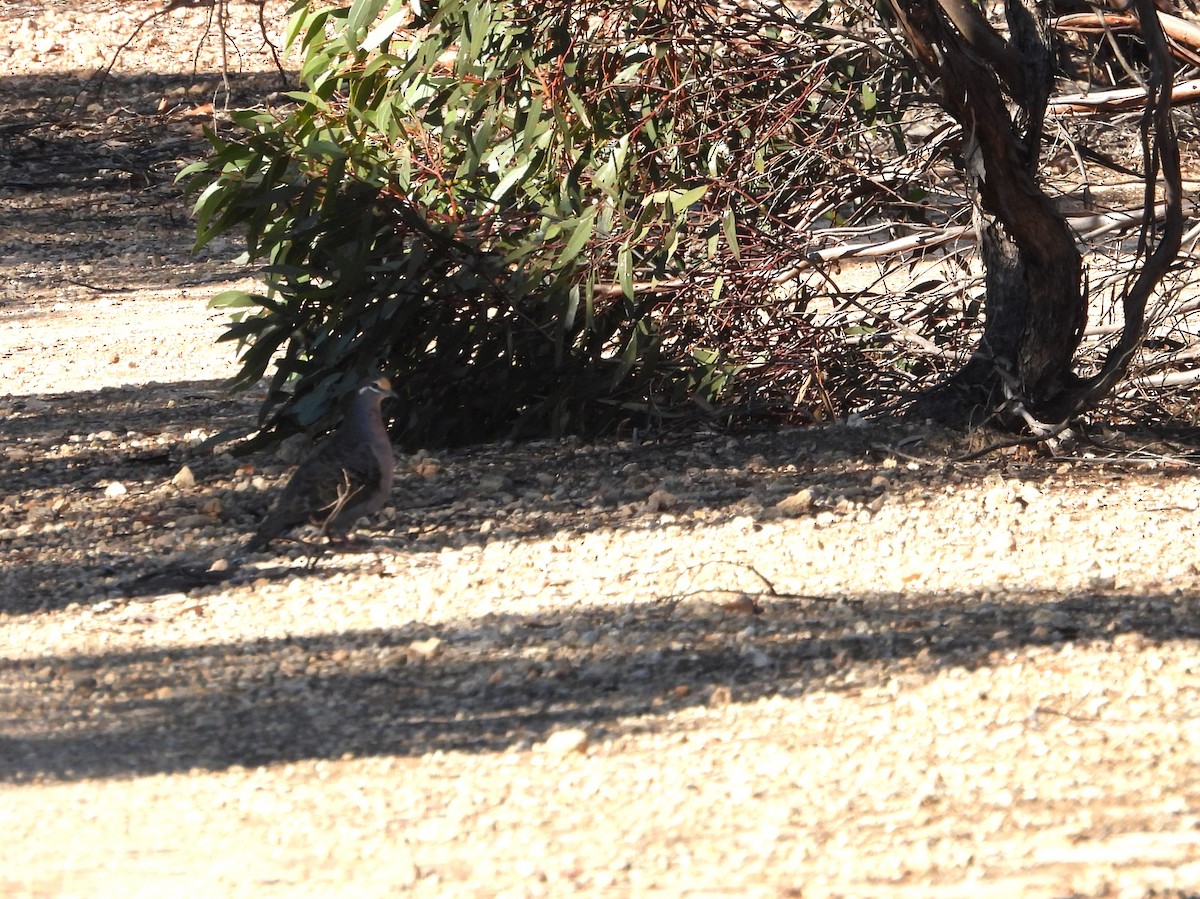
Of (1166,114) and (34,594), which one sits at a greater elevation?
(1166,114)

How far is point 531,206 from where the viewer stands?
6.83 m

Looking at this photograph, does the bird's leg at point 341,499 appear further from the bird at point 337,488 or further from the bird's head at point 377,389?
the bird's head at point 377,389

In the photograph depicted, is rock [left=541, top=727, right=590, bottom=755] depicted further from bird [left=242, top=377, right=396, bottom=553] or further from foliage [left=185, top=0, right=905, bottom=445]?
foliage [left=185, top=0, right=905, bottom=445]

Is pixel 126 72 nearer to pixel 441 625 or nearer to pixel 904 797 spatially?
pixel 441 625

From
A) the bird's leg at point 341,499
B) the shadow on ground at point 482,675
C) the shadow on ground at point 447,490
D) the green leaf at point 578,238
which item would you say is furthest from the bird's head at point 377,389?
the shadow on ground at point 482,675

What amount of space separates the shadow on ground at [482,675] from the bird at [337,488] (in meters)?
0.84

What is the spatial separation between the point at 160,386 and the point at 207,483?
7.78ft

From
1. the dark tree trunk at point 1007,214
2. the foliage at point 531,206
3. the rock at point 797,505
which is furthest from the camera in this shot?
the foliage at point 531,206

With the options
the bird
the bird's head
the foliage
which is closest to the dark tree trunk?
the foliage

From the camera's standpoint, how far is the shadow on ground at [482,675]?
3.80 metres

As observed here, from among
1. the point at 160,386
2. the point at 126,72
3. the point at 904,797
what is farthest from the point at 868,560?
the point at 126,72

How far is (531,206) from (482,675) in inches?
123

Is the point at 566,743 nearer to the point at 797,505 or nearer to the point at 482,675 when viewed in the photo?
the point at 482,675

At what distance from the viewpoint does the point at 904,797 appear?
3.33m
